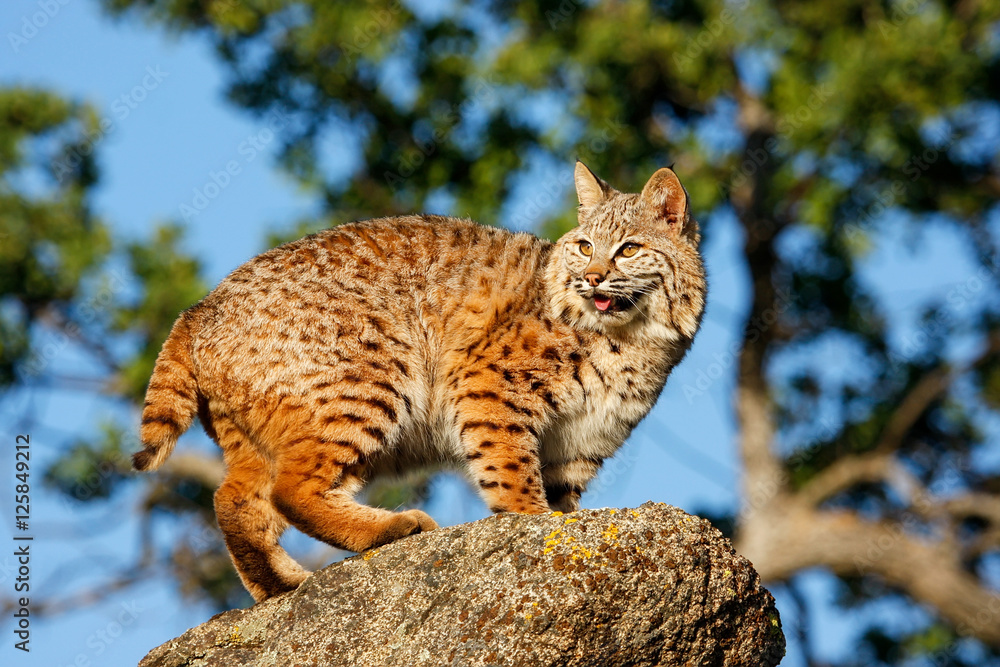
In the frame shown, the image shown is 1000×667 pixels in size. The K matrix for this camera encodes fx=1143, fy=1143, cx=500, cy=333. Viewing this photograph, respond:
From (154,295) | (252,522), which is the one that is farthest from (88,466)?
(252,522)

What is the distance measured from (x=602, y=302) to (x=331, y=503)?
183 cm

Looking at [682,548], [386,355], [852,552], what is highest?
[852,552]

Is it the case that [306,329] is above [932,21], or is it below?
below

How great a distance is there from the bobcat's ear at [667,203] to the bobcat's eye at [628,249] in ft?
0.93

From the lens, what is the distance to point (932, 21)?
1448 cm

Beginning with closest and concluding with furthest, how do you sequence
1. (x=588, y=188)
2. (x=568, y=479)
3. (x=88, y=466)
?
1. (x=568, y=479)
2. (x=588, y=188)
3. (x=88, y=466)

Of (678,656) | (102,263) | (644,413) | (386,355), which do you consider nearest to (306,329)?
(386,355)

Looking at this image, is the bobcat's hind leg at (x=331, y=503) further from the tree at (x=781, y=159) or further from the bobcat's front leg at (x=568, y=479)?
the tree at (x=781, y=159)

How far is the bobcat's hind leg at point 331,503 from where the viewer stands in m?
5.41

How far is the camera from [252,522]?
19.1ft

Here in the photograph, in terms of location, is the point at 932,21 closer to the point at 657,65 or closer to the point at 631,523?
the point at 657,65

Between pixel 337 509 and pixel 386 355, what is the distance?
82 cm
